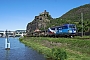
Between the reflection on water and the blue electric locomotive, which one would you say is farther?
the blue electric locomotive

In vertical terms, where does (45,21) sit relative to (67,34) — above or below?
above

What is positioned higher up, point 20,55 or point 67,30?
point 67,30

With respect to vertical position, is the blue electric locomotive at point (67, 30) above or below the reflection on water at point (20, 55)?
above

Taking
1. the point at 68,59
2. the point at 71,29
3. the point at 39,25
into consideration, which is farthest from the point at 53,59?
the point at 39,25

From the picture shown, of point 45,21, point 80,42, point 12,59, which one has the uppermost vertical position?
point 45,21

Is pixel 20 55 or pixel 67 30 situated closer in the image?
pixel 20 55

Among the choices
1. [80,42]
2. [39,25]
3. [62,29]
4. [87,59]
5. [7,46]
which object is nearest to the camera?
[87,59]

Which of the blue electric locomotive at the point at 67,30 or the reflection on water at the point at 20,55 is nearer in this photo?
the reflection on water at the point at 20,55

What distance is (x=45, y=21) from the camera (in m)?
196

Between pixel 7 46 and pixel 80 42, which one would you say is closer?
pixel 80 42

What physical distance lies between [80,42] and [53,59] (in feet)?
30.3

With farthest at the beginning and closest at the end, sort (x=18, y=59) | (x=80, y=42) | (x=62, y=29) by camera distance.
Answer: (x=62, y=29) → (x=80, y=42) → (x=18, y=59)

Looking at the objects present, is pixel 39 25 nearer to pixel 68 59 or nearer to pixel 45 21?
pixel 45 21

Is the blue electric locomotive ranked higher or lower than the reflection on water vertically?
higher
